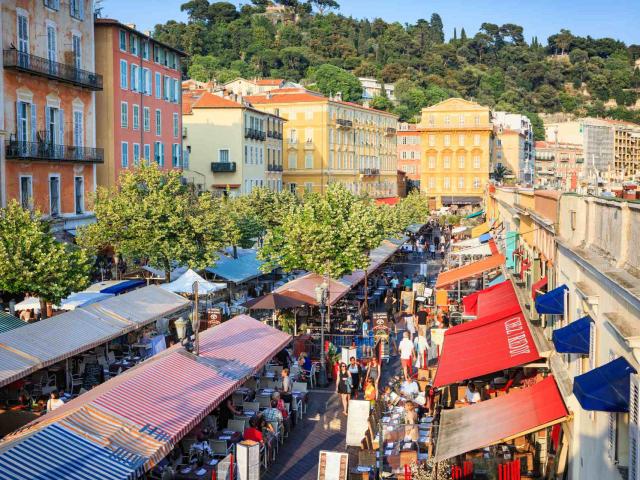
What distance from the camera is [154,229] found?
33.9 m

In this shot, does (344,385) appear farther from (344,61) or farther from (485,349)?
(344,61)

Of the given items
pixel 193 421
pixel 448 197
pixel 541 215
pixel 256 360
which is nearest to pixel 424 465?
pixel 193 421

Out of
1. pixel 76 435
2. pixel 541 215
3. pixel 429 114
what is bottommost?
pixel 76 435

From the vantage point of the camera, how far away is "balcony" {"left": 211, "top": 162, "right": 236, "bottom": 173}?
68.8m

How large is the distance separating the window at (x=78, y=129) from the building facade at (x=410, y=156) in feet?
269

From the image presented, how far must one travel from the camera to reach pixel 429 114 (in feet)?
350

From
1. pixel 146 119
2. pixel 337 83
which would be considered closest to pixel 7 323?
pixel 146 119

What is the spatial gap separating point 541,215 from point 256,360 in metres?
7.62

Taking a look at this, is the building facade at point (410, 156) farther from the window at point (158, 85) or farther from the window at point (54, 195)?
the window at point (54, 195)

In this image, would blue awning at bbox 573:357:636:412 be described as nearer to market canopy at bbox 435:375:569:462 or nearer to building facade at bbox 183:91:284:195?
market canopy at bbox 435:375:569:462

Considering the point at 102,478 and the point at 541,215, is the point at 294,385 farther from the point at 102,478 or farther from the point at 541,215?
the point at 102,478

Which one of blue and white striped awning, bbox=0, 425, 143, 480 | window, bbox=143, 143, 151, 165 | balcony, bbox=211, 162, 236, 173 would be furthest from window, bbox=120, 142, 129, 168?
blue and white striped awning, bbox=0, 425, 143, 480

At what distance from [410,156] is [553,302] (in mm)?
108039

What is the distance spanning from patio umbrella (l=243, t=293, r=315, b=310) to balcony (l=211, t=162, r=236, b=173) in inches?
1638
